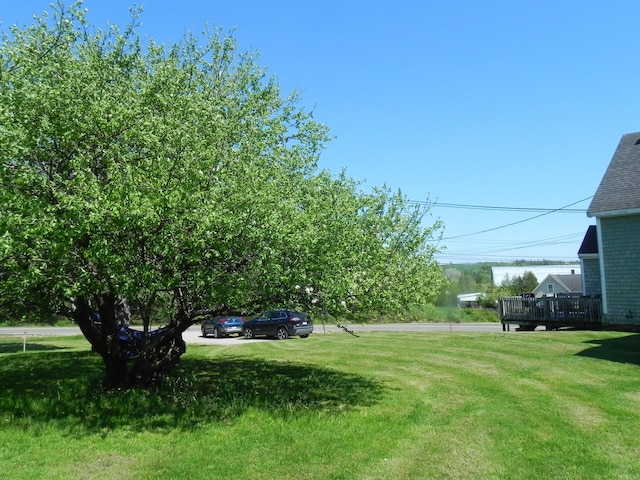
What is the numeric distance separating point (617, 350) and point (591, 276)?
1179 centimetres

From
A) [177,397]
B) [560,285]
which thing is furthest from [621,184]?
[560,285]

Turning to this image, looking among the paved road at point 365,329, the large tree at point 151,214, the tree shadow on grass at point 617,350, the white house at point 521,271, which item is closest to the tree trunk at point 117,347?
the large tree at point 151,214

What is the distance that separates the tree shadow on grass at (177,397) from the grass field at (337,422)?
0.04 meters

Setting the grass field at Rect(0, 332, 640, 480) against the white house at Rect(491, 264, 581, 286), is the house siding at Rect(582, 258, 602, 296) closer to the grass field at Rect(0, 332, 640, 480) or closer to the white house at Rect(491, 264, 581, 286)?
the grass field at Rect(0, 332, 640, 480)

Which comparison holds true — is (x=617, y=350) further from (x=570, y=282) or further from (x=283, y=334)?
(x=570, y=282)

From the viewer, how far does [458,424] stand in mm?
9188

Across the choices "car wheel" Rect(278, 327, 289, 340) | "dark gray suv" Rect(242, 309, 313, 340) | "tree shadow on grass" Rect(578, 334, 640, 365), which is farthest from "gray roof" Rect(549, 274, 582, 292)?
"tree shadow on grass" Rect(578, 334, 640, 365)

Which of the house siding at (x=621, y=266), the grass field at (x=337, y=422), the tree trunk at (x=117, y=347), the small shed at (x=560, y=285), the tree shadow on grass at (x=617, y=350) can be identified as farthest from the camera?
the small shed at (x=560, y=285)

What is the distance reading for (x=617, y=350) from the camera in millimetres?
17875

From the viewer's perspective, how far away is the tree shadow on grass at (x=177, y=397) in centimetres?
975

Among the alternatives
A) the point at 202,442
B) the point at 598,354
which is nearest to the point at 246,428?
the point at 202,442

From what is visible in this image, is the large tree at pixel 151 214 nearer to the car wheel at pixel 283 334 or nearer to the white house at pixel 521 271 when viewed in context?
the car wheel at pixel 283 334

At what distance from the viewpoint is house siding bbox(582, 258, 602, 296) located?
1117 inches

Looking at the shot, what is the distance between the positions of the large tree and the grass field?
1.94 m
